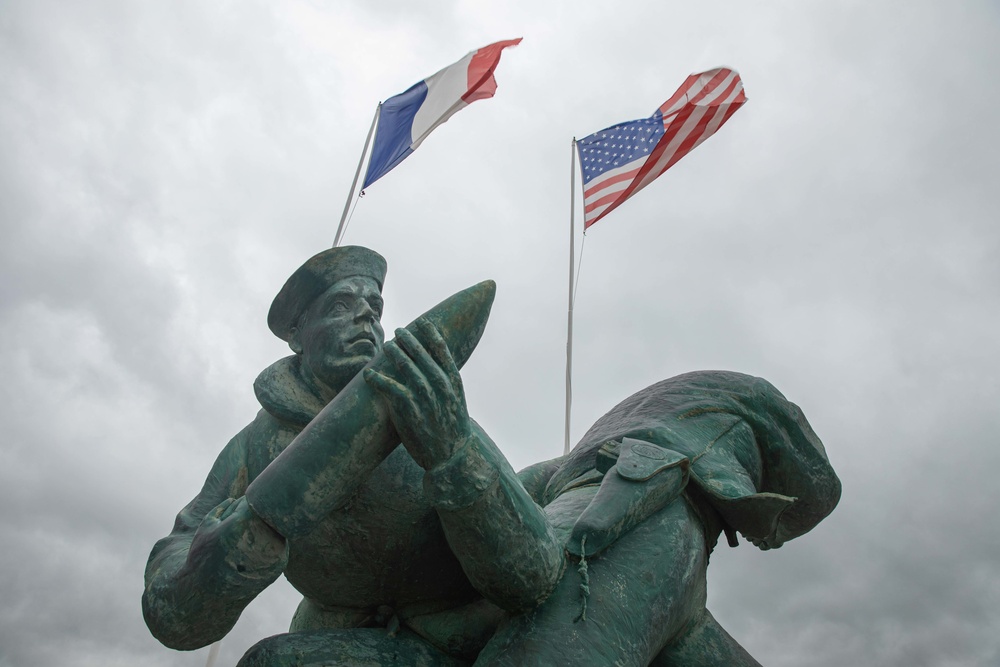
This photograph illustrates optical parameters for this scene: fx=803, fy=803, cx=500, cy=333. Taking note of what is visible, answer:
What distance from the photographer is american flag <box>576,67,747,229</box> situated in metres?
10.9

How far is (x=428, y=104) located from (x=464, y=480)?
944 cm

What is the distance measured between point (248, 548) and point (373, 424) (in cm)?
55

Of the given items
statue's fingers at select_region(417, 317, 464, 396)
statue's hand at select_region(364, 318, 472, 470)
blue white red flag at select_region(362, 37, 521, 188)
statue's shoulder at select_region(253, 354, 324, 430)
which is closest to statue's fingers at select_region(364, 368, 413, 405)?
statue's hand at select_region(364, 318, 472, 470)

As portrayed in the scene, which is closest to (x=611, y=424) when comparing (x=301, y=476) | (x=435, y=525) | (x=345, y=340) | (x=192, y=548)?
(x=435, y=525)

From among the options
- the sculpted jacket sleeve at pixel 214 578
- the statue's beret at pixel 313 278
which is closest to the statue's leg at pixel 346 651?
the sculpted jacket sleeve at pixel 214 578

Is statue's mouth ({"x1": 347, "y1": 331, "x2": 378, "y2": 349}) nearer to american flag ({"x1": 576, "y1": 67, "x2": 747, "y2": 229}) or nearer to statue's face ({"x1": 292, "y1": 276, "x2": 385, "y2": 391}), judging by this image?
statue's face ({"x1": 292, "y1": 276, "x2": 385, "y2": 391})

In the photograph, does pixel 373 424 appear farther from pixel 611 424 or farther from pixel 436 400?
pixel 611 424

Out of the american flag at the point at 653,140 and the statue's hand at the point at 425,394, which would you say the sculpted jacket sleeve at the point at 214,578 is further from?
the american flag at the point at 653,140

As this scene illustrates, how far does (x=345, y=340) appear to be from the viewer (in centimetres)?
327

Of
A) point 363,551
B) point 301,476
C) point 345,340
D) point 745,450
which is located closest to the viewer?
point 301,476

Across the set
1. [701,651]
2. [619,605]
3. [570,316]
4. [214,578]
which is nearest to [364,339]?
[214,578]

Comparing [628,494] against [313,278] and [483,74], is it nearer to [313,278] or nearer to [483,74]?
[313,278]

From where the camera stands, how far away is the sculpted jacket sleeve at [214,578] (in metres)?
2.54

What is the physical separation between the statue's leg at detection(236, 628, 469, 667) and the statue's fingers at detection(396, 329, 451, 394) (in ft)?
3.52
